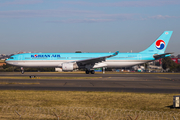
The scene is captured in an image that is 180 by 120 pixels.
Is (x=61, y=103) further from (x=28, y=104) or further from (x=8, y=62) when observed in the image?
(x=8, y=62)

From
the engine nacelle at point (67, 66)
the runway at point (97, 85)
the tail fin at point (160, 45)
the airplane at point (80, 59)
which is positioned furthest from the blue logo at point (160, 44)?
the runway at point (97, 85)

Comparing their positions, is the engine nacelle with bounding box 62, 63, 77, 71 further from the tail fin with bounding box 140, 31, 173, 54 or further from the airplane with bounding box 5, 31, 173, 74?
the tail fin with bounding box 140, 31, 173, 54

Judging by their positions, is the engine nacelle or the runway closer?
the runway

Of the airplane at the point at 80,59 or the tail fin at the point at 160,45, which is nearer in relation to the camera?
the airplane at the point at 80,59

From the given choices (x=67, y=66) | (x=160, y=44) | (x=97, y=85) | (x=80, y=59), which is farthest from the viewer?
(x=160, y=44)

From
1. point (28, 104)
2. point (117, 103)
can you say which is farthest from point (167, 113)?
point (28, 104)

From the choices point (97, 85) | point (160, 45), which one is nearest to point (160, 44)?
point (160, 45)

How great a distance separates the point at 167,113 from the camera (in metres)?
11.7

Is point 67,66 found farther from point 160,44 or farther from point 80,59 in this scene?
point 160,44

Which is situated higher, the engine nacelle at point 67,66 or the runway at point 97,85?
the engine nacelle at point 67,66

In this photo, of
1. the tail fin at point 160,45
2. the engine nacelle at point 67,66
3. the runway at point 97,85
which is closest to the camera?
the runway at point 97,85

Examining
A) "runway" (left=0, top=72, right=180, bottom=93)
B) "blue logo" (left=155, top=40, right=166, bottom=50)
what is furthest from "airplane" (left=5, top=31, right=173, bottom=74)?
"runway" (left=0, top=72, right=180, bottom=93)

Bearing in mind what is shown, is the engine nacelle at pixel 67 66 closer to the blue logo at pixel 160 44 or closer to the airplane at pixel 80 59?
the airplane at pixel 80 59

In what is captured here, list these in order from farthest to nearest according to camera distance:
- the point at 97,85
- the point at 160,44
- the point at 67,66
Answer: the point at 160,44
the point at 67,66
the point at 97,85
